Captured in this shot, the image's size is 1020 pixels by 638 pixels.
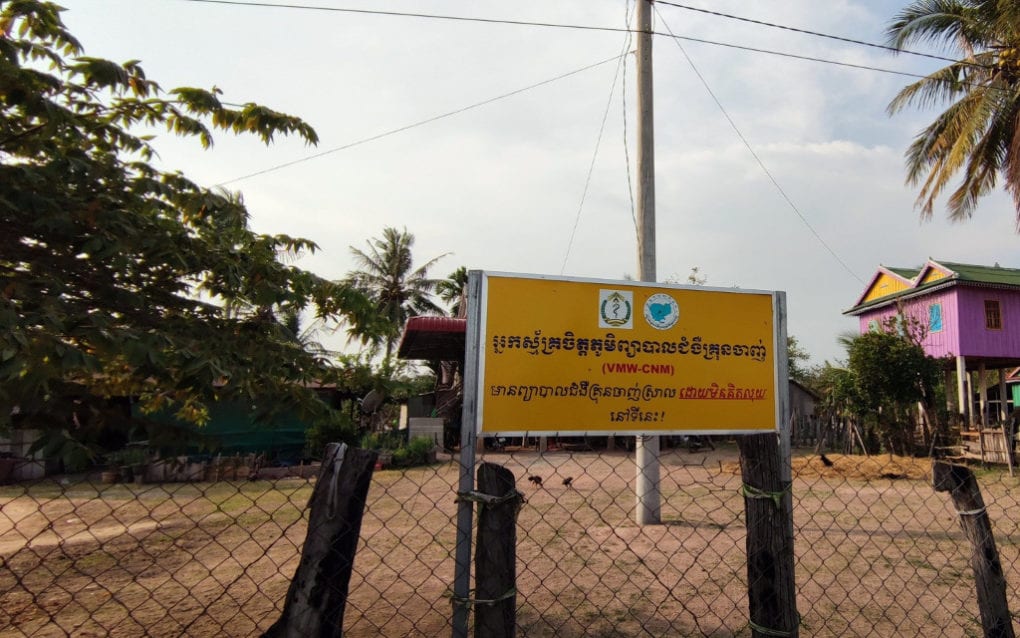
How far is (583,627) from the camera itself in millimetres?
3973

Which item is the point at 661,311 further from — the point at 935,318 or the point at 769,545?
the point at 935,318

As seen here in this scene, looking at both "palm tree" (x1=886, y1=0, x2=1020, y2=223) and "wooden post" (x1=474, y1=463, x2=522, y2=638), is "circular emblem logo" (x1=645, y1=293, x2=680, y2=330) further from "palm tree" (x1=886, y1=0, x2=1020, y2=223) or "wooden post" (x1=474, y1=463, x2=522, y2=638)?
"palm tree" (x1=886, y1=0, x2=1020, y2=223)

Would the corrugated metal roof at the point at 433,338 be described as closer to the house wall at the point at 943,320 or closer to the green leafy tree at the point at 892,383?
the green leafy tree at the point at 892,383

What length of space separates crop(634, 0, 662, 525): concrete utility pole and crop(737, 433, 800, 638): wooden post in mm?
5407

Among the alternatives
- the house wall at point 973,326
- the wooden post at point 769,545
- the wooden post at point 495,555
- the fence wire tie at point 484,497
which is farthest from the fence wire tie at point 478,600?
Answer: the house wall at point 973,326

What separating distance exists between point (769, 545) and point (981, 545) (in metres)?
1.06

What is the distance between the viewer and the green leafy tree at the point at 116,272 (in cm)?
260

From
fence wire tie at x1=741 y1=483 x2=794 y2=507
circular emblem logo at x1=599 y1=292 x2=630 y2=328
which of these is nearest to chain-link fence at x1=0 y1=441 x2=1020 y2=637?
circular emblem logo at x1=599 y1=292 x2=630 y2=328

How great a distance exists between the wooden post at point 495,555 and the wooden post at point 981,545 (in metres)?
1.87

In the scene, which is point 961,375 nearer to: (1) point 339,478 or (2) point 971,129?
(2) point 971,129

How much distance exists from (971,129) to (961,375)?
7.01m

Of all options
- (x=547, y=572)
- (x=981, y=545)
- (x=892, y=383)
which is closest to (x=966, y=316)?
(x=892, y=383)

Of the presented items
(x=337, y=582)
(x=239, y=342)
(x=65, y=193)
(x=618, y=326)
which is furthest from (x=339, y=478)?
(x=65, y=193)

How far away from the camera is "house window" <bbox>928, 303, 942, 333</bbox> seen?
712 inches
